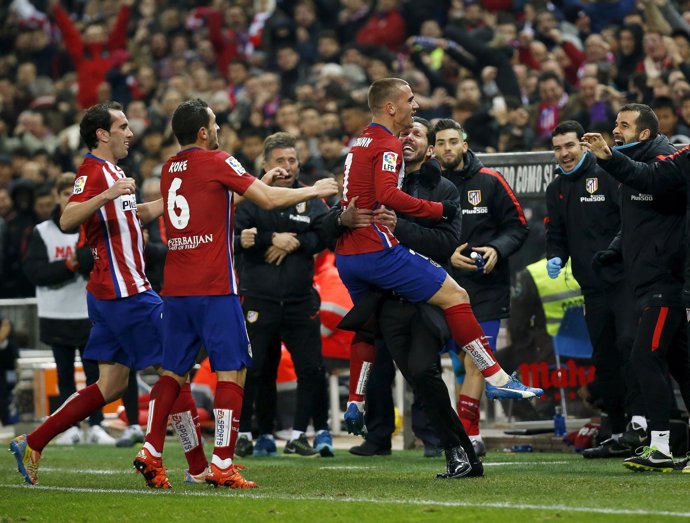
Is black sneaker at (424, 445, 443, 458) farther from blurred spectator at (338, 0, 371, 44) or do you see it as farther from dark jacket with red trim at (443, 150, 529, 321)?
blurred spectator at (338, 0, 371, 44)

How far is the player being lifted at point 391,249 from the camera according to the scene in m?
8.66

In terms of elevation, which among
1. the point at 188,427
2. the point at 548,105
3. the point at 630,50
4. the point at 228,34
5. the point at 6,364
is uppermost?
the point at 228,34

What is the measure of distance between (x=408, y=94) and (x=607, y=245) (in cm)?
265

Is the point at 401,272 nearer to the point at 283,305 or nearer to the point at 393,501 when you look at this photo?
the point at 393,501

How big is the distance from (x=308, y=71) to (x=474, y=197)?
11.5 m

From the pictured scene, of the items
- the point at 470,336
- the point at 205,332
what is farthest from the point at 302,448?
the point at 205,332

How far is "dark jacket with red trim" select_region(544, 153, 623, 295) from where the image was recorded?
423 inches

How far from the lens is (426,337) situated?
342 inches

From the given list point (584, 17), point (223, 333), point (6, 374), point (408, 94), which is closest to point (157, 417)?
point (223, 333)

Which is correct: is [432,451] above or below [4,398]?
below

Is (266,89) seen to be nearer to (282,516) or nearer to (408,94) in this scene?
(408,94)

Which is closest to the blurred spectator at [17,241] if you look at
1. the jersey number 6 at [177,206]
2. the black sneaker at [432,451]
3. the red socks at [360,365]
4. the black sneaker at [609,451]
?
the black sneaker at [432,451]

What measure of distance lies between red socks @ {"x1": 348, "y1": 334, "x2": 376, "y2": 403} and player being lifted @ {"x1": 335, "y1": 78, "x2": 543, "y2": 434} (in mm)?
275

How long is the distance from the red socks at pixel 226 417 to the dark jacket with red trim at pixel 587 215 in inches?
133
